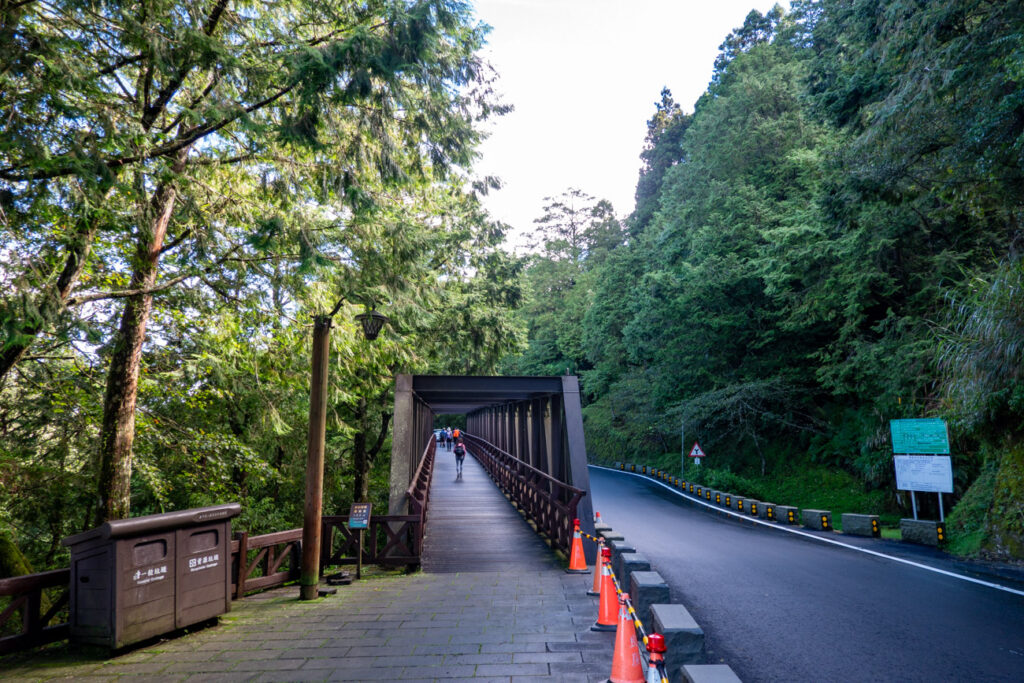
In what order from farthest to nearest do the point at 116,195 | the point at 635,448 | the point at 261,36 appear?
1. the point at 635,448
2. the point at 261,36
3. the point at 116,195

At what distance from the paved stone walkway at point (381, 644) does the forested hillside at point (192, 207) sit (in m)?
3.11

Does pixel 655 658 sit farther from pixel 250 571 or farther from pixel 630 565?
pixel 250 571

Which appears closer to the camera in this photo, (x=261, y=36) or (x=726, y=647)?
(x=726, y=647)

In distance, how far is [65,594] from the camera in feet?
20.9

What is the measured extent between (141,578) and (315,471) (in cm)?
256

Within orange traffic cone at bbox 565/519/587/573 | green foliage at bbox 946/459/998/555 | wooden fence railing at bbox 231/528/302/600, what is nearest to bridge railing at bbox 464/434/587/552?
orange traffic cone at bbox 565/519/587/573

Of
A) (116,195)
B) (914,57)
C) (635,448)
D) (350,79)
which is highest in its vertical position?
(914,57)

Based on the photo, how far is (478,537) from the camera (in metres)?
13.0

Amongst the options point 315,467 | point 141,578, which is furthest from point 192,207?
point 141,578

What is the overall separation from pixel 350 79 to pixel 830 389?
2752 cm

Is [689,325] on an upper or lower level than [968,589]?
upper

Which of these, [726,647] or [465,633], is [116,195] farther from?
[726,647]

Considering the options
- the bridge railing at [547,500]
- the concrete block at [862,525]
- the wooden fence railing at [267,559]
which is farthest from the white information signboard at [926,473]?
the wooden fence railing at [267,559]

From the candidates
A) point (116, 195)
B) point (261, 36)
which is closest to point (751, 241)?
point (261, 36)
